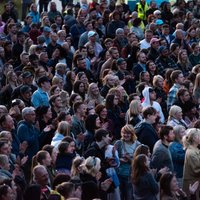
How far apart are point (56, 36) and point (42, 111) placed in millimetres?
7604

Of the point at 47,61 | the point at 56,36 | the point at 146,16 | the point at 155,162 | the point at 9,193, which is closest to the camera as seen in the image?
the point at 9,193

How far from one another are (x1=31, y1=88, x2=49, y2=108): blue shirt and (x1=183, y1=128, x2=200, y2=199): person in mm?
3663

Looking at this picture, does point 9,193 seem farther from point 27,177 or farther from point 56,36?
point 56,36

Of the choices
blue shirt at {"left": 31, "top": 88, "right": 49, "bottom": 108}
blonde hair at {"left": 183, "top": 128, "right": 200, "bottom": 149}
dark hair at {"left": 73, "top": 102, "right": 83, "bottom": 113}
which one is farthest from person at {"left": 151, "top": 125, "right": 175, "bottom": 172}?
blue shirt at {"left": 31, "top": 88, "right": 49, "bottom": 108}

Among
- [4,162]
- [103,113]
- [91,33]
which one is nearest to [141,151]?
[4,162]

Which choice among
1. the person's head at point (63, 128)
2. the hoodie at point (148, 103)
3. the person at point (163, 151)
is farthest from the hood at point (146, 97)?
the person's head at point (63, 128)

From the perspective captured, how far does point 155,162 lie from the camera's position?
17094 millimetres

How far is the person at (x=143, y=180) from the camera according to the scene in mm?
15859

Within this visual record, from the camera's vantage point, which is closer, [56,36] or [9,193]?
[9,193]

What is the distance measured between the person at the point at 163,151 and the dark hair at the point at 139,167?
3.39 ft

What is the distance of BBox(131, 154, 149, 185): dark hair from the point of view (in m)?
15.9

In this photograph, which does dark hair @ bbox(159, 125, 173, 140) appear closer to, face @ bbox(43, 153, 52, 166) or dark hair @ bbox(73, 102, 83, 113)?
dark hair @ bbox(73, 102, 83, 113)

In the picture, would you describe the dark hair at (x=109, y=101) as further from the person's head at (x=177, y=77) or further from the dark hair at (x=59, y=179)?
the dark hair at (x=59, y=179)

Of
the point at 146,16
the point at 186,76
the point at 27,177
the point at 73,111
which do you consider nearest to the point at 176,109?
the point at 73,111
